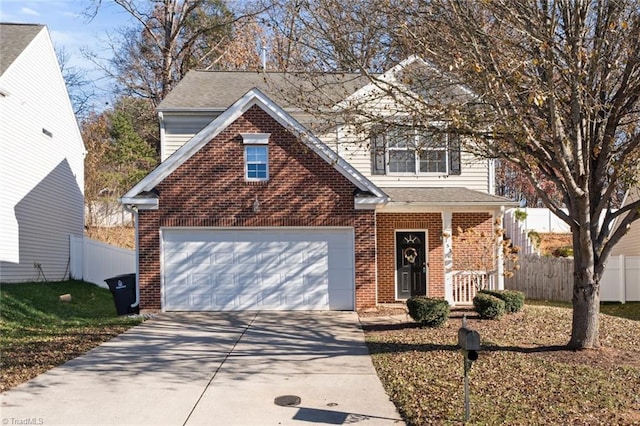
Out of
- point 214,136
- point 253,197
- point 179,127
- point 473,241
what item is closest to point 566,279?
point 473,241

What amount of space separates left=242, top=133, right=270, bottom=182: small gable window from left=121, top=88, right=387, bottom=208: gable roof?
66 cm

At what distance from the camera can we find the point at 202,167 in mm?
13703

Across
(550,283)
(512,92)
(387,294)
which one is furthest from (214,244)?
(550,283)

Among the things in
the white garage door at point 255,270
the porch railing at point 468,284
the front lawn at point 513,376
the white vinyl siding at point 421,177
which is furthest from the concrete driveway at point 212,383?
the white vinyl siding at point 421,177

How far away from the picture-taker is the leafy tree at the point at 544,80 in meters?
7.99

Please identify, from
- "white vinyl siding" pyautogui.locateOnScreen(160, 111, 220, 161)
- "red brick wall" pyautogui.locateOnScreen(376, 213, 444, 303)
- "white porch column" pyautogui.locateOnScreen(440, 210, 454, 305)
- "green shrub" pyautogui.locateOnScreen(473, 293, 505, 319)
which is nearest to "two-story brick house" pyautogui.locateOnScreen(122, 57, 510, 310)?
"red brick wall" pyautogui.locateOnScreen(376, 213, 444, 303)

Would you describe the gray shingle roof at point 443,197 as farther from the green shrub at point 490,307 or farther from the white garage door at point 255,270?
the green shrub at point 490,307

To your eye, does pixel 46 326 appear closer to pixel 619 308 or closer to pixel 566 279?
pixel 566 279

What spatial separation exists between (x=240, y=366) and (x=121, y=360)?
2.01m

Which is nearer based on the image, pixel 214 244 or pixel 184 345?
pixel 184 345

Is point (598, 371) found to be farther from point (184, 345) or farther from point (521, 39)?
point (184, 345)

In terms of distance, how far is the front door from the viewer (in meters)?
16.1

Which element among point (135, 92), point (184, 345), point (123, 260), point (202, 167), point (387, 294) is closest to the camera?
point (184, 345)

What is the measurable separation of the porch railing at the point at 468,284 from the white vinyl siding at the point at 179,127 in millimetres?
8822
